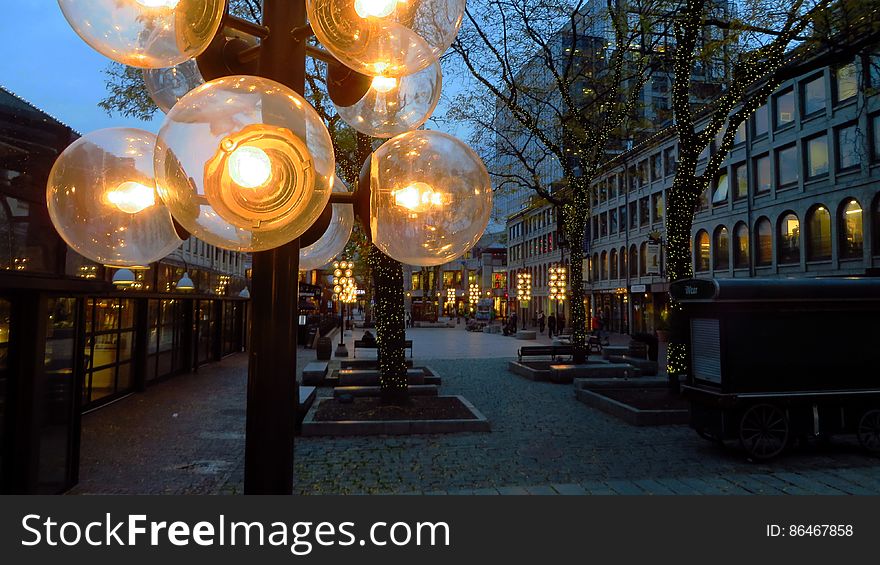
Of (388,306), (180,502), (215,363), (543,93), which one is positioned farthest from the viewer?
(215,363)

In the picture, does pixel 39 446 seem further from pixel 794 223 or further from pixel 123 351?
pixel 794 223

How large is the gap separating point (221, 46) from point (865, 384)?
1103 centimetres

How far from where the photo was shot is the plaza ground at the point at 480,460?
718 centimetres

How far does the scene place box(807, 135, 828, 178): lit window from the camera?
27.2m

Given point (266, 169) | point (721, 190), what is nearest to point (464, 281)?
point (721, 190)

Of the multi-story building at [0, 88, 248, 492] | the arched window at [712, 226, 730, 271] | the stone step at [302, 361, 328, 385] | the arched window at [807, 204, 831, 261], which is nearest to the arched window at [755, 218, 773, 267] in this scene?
the arched window at [712, 226, 730, 271]

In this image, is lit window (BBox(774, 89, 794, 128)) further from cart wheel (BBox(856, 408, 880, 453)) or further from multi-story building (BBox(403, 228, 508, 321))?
multi-story building (BBox(403, 228, 508, 321))

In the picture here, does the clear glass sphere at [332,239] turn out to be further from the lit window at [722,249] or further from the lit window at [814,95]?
the lit window at [722,249]

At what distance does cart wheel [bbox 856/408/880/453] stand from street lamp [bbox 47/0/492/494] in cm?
1011

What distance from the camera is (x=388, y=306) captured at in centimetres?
1281

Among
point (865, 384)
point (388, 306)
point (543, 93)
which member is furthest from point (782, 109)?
point (388, 306)

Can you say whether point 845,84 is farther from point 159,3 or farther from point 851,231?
point 159,3

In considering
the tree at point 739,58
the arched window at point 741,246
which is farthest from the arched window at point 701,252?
the tree at point 739,58

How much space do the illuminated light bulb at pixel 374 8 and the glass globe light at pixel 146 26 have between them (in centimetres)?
46
